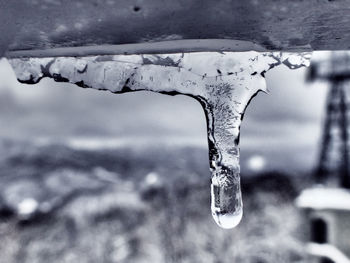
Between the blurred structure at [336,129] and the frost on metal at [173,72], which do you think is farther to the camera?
the blurred structure at [336,129]

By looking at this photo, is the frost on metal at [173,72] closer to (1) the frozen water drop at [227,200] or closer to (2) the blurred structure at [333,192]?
(1) the frozen water drop at [227,200]

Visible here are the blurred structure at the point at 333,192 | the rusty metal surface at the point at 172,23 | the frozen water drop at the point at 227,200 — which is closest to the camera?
the rusty metal surface at the point at 172,23

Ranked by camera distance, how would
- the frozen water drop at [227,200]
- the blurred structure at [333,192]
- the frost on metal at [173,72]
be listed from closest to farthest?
the frost on metal at [173,72]
the frozen water drop at [227,200]
the blurred structure at [333,192]

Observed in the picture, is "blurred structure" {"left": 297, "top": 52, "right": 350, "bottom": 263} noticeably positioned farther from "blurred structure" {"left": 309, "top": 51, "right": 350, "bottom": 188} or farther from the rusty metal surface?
the rusty metal surface

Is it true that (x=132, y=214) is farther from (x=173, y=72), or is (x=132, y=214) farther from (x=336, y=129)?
(x=173, y=72)

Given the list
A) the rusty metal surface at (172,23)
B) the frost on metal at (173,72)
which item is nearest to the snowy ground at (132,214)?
the frost on metal at (173,72)

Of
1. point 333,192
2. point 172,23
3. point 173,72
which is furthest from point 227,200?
point 333,192
